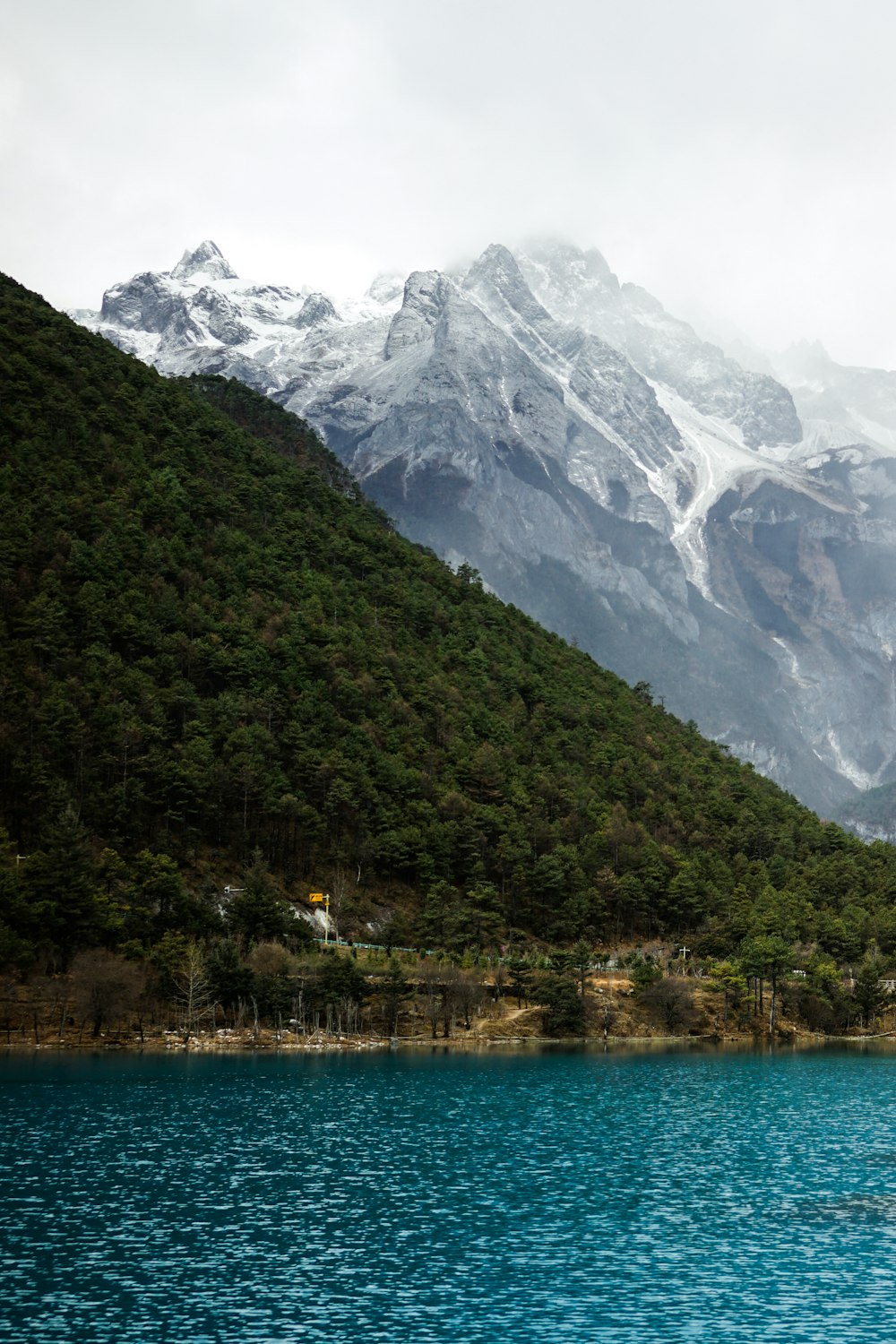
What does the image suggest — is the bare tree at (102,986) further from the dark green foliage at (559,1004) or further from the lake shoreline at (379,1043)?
the dark green foliage at (559,1004)

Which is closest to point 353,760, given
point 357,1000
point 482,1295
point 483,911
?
point 483,911

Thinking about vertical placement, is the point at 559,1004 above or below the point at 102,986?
below

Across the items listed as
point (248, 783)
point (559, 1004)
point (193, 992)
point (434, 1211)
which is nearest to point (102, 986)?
point (193, 992)

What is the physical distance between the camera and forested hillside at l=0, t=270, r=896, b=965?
462 ft

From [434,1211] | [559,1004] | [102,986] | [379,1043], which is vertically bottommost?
[434,1211]

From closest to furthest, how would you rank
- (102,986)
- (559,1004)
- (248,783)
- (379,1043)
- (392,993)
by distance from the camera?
(102,986) → (379,1043) → (392,993) → (559,1004) → (248,783)

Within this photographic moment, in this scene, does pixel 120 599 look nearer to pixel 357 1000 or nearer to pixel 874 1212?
pixel 357 1000

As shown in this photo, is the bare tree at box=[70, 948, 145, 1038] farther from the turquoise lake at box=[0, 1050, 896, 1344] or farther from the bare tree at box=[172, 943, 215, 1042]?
the turquoise lake at box=[0, 1050, 896, 1344]

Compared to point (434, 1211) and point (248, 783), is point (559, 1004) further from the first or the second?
point (434, 1211)

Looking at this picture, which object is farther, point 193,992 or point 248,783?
point 248,783

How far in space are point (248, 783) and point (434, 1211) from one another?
3903 inches

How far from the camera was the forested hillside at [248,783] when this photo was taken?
140875mm

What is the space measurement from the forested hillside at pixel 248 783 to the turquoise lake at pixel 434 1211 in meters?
42.0

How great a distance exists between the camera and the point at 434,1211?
5866 centimetres
